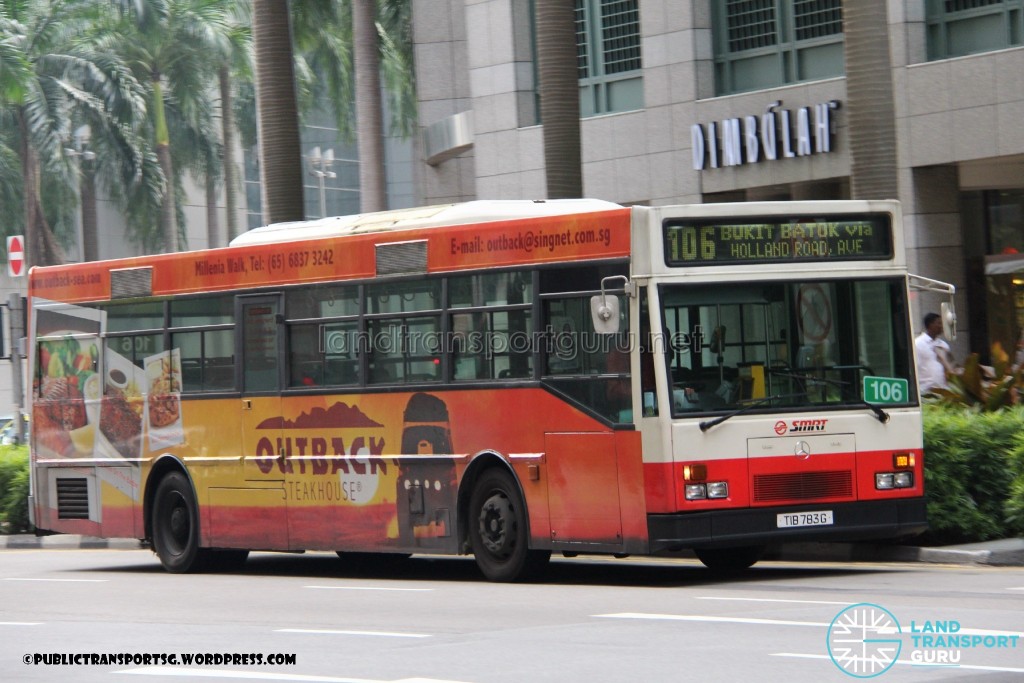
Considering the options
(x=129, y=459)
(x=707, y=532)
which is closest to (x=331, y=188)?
(x=129, y=459)

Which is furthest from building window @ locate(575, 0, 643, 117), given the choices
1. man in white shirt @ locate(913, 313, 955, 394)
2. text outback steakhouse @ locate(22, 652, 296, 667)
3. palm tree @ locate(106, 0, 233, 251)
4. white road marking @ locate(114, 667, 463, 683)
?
palm tree @ locate(106, 0, 233, 251)

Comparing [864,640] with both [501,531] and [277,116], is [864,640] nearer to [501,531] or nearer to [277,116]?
[501,531]

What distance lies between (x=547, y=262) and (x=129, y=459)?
6391 mm

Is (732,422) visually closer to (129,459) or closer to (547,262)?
(547,262)

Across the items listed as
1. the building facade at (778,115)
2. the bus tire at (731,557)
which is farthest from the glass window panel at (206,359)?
the building facade at (778,115)

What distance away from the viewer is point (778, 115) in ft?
88.9

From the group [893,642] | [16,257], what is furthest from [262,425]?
[16,257]

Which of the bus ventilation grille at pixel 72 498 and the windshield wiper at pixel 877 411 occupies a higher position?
the windshield wiper at pixel 877 411

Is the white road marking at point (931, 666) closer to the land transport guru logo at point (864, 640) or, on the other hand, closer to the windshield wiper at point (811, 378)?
the land transport guru logo at point (864, 640)

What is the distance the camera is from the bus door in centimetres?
1620

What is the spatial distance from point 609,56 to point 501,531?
1761cm

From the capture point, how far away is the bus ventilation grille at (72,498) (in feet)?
61.1

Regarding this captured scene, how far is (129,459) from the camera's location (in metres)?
18.1

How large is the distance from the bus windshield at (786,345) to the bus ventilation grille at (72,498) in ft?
27.1
